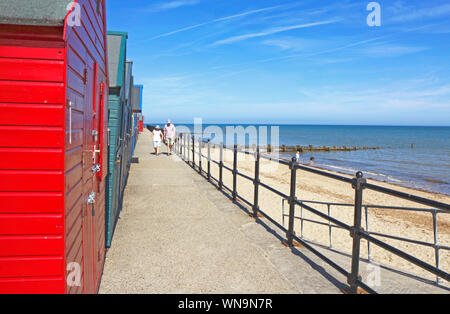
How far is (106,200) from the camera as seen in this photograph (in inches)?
178

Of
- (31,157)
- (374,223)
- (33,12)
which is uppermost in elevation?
(33,12)

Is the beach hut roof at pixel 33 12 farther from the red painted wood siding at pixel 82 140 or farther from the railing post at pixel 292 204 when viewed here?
the railing post at pixel 292 204

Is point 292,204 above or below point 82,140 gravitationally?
below

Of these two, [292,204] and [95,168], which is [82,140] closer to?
[95,168]

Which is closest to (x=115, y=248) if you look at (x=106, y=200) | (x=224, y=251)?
(x=106, y=200)

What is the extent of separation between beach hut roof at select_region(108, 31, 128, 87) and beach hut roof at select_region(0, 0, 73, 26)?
2.73m

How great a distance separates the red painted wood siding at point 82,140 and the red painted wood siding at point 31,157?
0.08 metres

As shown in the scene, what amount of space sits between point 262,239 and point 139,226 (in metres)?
1.91

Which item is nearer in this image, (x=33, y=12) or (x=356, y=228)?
(x=33, y=12)

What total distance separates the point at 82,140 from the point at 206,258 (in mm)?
2445

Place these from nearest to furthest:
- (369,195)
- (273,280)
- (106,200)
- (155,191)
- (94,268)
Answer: (94,268), (273,280), (106,200), (155,191), (369,195)

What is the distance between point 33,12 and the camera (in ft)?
6.15

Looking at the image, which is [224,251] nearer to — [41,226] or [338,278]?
[338,278]

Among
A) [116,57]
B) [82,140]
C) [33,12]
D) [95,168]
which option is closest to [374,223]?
[116,57]
